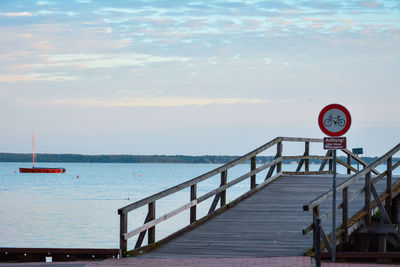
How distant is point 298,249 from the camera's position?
12391mm

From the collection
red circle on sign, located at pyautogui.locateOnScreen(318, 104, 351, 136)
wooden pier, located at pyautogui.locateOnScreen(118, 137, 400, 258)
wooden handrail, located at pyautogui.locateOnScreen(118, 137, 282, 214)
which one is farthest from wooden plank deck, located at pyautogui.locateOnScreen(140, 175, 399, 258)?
red circle on sign, located at pyautogui.locateOnScreen(318, 104, 351, 136)

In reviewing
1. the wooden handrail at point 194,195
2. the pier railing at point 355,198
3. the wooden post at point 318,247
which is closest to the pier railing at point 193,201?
the wooden handrail at point 194,195

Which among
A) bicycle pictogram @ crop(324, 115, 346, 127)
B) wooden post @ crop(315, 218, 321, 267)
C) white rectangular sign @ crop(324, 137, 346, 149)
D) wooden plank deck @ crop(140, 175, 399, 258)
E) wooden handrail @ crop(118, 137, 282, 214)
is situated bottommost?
wooden plank deck @ crop(140, 175, 399, 258)

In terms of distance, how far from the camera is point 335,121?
38.9ft

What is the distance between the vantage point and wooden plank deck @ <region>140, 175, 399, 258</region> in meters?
12.5

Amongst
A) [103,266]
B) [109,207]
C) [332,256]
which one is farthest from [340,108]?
[109,207]

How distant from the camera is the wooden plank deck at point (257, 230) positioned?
1249 centimetres

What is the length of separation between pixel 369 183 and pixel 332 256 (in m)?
3.56

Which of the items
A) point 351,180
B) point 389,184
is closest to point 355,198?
point 389,184

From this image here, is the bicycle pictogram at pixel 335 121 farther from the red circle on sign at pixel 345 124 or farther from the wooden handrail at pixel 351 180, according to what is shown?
the wooden handrail at pixel 351 180

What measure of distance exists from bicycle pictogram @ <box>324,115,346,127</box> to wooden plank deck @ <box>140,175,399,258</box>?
2226 millimetres

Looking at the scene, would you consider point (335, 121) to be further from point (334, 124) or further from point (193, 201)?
point (193, 201)

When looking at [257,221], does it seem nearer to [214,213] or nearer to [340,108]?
[214,213]

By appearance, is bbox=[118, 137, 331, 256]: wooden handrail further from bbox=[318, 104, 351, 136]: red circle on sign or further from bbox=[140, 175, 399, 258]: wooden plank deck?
bbox=[318, 104, 351, 136]: red circle on sign
